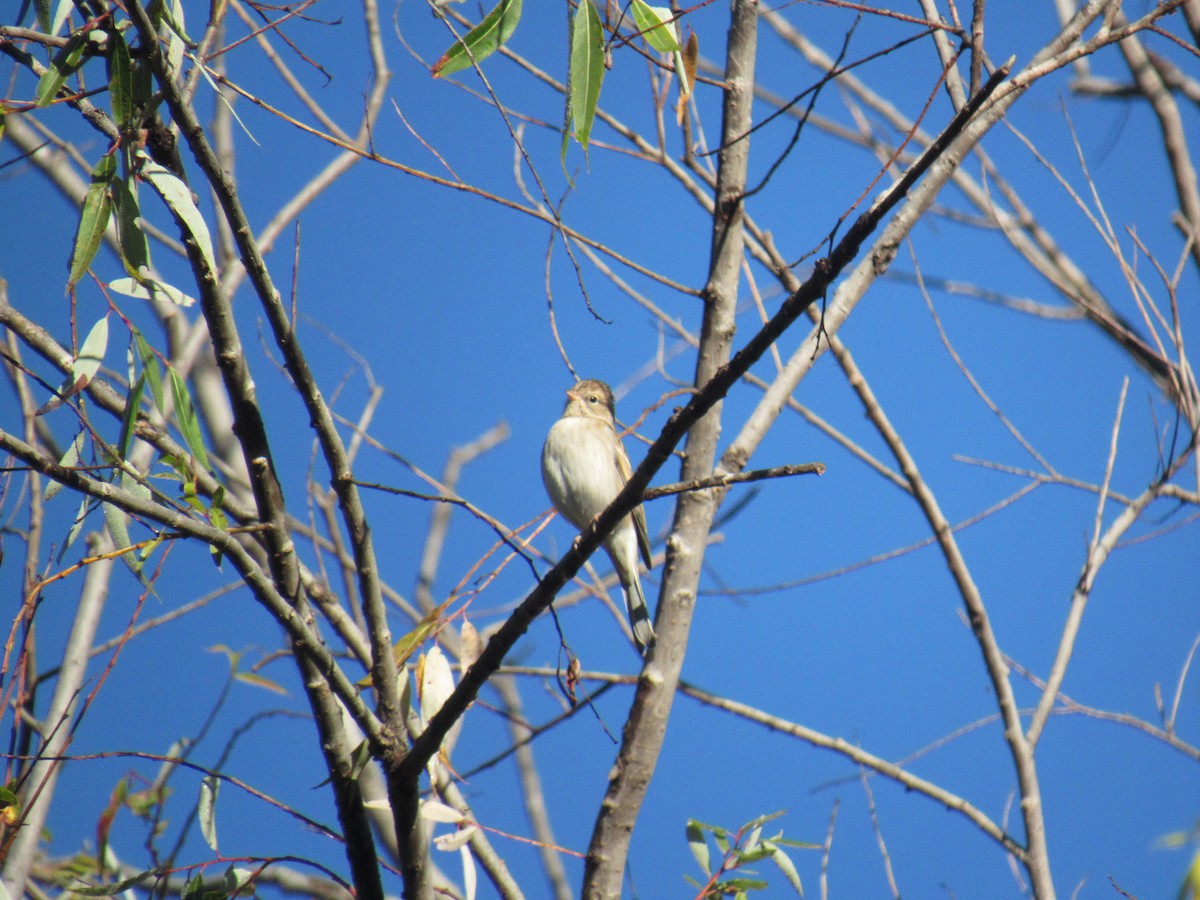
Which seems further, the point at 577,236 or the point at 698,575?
the point at 698,575

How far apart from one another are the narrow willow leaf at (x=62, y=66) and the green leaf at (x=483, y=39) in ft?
A: 2.12

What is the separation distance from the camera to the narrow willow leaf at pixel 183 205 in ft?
5.99

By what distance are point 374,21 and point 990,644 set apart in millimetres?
3459

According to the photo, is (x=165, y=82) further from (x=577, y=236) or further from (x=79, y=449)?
(x=577, y=236)

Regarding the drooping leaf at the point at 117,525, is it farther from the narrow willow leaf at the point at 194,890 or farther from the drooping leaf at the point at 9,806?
the narrow willow leaf at the point at 194,890

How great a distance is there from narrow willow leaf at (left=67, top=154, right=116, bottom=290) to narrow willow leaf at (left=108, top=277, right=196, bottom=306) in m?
0.12

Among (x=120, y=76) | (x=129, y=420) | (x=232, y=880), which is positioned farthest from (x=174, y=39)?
(x=232, y=880)

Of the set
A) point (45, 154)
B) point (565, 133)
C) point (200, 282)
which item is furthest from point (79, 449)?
point (45, 154)

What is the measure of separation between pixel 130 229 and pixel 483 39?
2.64 ft

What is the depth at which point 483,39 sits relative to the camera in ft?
6.75

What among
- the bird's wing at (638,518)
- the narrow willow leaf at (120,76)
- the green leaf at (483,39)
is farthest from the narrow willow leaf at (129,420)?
the bird's wing at (638,518)

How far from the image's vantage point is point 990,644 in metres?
3.45

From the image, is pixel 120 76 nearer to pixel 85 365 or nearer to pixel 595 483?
pixel 85 365

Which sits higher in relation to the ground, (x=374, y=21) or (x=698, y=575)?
(x=374, y=21)
